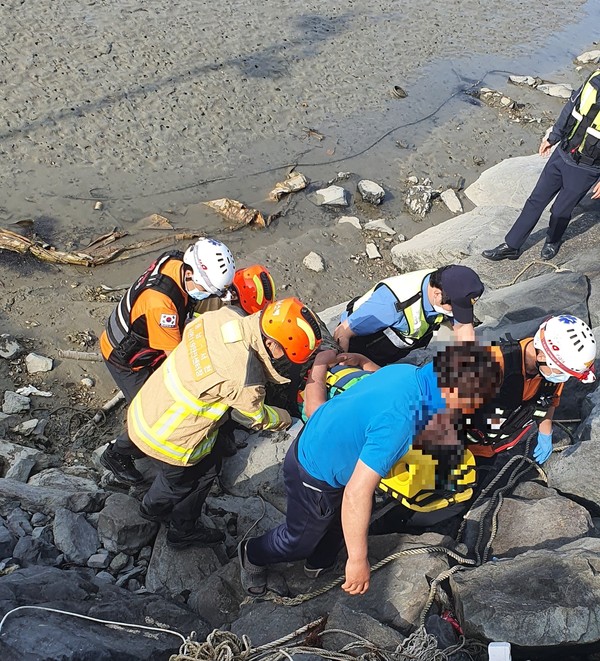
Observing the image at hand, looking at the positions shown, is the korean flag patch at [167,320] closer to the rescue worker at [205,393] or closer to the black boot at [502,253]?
the rescue worker at [205,393]

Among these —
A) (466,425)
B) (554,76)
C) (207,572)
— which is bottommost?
(554,76)

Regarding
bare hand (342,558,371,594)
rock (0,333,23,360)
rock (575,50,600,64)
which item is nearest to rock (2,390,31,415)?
rock (0,333,23,360)

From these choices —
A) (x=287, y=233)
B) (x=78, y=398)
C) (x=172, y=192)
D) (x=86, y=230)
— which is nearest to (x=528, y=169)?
(x=287, y=233)

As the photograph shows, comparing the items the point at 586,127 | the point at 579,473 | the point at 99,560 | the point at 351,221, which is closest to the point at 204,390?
the point at 99,560

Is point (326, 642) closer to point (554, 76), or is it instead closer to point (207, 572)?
point (207, 572)

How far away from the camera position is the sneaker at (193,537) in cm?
389

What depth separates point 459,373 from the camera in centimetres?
266

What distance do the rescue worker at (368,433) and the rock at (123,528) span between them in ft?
4.37

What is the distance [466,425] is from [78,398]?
12.9ft

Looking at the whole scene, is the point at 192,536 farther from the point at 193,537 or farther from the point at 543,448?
the point at 543,448

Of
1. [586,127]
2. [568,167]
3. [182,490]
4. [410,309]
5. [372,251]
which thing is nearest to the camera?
[182,490]

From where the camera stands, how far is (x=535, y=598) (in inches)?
118

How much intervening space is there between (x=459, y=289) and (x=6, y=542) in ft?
10.1

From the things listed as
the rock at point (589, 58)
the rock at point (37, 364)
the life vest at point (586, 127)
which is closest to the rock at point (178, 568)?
the rock at point (37, 364)
